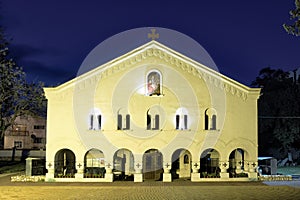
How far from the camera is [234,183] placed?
26.7 meters

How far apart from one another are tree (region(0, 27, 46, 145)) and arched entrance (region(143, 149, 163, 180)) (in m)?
10.1

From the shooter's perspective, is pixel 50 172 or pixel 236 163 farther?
pixel 236 163

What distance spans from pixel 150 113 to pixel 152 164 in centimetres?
382

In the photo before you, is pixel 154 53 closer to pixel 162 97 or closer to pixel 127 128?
pixel 162 97

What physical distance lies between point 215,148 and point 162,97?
4.63 metres

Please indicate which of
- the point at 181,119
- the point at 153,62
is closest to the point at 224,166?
the point at 181,119

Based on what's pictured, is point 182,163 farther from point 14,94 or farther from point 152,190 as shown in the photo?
point 14,94

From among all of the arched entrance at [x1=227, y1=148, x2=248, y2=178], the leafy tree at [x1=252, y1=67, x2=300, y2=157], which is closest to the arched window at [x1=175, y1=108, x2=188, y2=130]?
the arched entrance at [x1=227, y1=148, x2=248, y2=178]

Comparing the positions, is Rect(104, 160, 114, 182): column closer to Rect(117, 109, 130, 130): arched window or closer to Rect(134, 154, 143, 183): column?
Rect(134, 154, 143, 183): column

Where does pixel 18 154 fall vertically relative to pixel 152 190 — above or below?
above

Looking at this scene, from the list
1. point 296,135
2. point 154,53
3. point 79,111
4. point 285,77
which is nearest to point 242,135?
point 154,53

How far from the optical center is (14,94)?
3375 cm

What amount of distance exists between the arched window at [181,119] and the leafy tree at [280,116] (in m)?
13.9

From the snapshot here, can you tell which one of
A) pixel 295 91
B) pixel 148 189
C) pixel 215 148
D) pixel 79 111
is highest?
pixel 295 91
